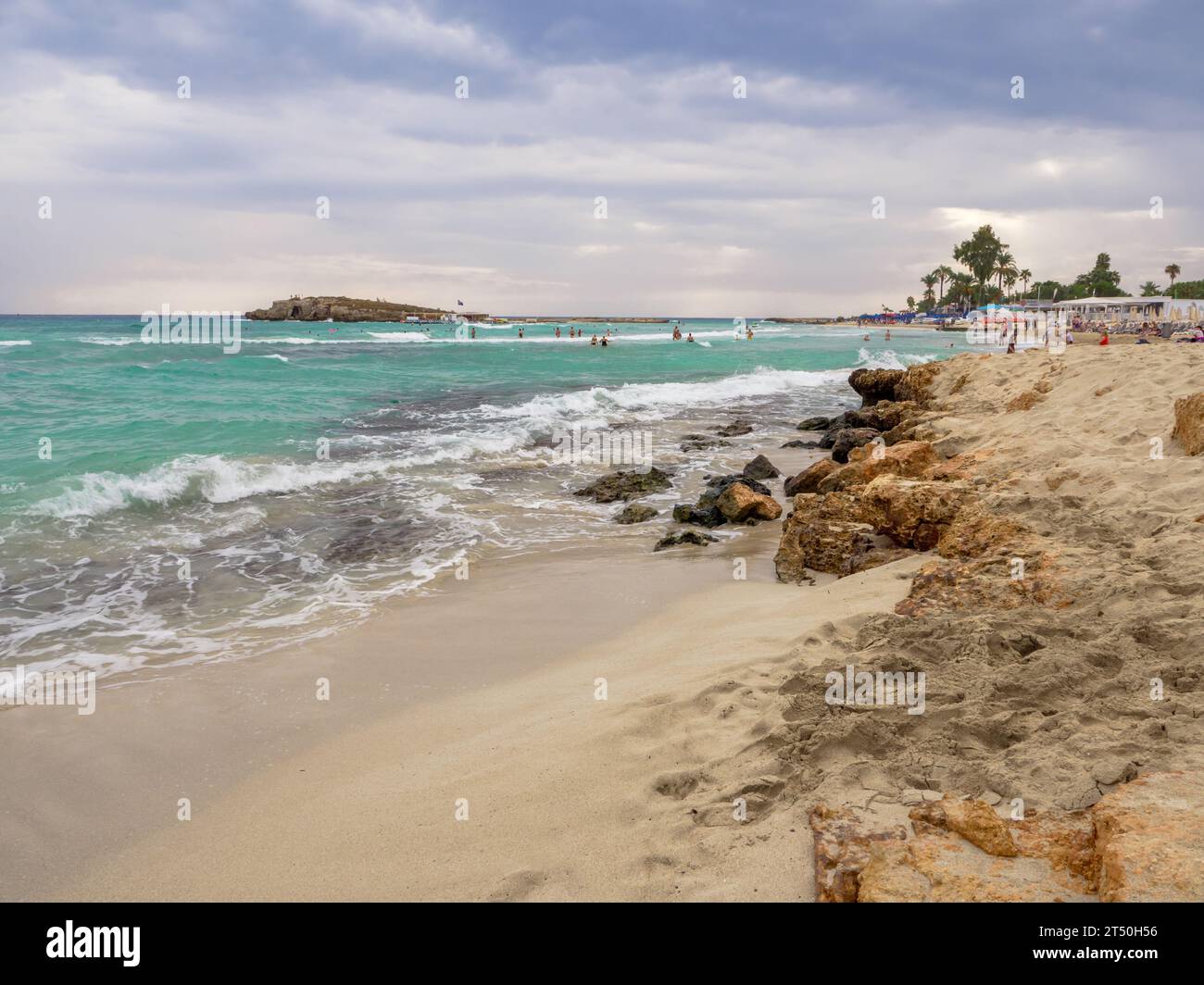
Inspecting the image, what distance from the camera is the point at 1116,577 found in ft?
15.4

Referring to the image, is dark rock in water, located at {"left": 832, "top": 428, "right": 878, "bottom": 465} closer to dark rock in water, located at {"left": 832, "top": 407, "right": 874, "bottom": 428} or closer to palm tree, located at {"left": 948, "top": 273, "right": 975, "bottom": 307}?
Answer: dark rock in water, located at {"left": 832, "top": 407, "right": 874, "bottom": 428}

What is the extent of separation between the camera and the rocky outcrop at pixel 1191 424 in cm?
665

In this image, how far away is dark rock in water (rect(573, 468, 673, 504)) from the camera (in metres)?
12.0

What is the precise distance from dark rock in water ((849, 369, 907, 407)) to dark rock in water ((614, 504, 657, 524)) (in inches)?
450

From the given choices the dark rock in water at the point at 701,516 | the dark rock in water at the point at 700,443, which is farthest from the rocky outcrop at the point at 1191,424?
the dark rock in water at the point at 700,443

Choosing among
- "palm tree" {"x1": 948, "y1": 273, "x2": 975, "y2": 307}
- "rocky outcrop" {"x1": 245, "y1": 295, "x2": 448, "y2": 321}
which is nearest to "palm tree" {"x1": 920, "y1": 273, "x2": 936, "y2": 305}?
"palm tree" {"x1": 948, "y1": 273, "x2": 975, "y2": 307}

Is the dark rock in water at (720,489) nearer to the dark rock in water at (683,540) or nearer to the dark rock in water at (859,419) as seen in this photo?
the dark rock in water at (683,540)

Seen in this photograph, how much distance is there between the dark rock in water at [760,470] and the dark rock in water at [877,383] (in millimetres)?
7670

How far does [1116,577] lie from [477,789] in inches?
166

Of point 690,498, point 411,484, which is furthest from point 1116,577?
point 411,484

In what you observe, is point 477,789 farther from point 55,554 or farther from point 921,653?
Result: point 55,554

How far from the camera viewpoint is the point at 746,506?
10234 millimetres

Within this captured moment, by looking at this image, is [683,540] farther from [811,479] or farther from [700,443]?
[700,443]

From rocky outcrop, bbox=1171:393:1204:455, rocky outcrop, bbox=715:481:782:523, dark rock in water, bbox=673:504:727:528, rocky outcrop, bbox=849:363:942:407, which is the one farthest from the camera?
rocky outcrop, bbox=849:363:942:407
